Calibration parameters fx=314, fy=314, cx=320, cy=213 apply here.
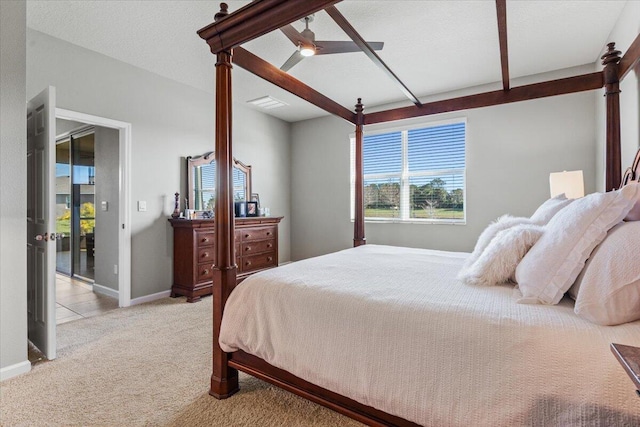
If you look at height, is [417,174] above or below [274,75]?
below

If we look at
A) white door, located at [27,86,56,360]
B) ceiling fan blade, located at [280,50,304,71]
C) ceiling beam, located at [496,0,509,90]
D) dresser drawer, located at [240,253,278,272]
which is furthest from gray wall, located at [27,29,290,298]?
ceiling beam, located at [496,0,509,90]

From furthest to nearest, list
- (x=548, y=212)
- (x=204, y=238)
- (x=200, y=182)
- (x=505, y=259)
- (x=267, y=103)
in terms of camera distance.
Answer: (x=267, y=103), (x=200, y=182), (x=204, y=238), (x=548, y=212), (x=505, y=259)

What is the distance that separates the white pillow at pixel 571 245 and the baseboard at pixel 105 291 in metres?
4.23

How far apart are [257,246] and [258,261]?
227mm

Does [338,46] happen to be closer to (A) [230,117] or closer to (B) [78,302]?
(A) [230,117]

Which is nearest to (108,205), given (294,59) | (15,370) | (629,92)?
(15,370)

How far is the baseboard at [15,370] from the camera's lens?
2033mm

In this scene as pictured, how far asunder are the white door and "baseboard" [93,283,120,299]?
4.70ft

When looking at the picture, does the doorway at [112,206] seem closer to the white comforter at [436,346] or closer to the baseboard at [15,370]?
the baseboard at [15,370]

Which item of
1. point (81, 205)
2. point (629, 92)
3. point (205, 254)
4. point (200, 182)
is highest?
point (629, 92)

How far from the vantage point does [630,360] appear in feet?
2.17

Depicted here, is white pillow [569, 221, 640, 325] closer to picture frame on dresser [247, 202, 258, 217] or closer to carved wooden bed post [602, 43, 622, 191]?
carved wooden bed post [602, 43, 622, 191]

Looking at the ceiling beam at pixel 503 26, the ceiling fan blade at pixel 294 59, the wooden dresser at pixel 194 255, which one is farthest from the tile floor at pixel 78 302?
the ceiling beam at pixel 503 26

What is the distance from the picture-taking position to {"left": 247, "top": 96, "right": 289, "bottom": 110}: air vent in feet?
15.4
